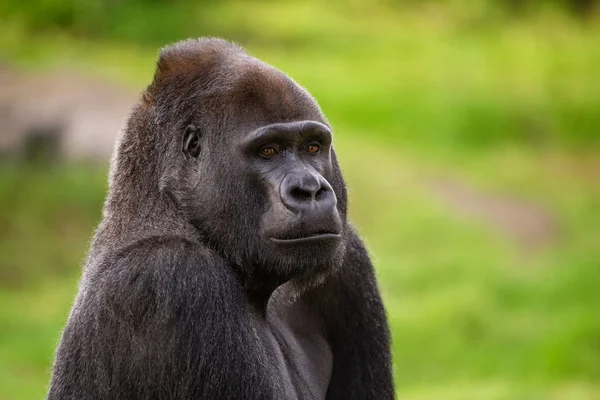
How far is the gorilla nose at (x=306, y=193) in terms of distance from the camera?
4.52 m

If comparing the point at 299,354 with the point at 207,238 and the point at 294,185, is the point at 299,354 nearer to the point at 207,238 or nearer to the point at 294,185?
the point at 207,238

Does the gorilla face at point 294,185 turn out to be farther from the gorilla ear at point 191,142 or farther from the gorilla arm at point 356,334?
the gorilla arm at point 356,334

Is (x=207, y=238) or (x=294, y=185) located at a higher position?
(x=294, y=185)

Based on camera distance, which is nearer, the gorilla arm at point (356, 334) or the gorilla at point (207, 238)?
the gorilla at point (207, 238)

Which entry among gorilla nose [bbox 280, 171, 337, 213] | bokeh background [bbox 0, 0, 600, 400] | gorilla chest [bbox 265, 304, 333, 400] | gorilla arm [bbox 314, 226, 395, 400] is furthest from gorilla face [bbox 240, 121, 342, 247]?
bokeh background [bbox 0, 0, 600, 400]

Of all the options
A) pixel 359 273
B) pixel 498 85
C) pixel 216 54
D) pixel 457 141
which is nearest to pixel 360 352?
pixel 359 273

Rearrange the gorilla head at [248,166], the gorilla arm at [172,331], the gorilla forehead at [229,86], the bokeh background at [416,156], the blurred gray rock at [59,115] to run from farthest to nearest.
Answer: the blurred gray rock at [59,115]
the bokeh background at [416,156]
the gorilla forehead at [229,86]
the gorilla head at [248,166]
the gorilla arm at [172,331]

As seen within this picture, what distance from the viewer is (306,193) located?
14.9ft

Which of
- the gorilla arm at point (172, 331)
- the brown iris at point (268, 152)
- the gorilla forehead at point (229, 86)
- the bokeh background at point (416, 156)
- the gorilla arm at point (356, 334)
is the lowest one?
the gorilla arm at point (172, 331)

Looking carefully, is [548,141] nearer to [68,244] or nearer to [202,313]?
[68,244]

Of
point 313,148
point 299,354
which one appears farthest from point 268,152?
point 299,354

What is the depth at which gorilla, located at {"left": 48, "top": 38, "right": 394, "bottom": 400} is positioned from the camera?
14.7ft

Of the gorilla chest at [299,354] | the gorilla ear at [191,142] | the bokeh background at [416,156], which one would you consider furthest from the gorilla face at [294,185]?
the bokeh background at [416,156]

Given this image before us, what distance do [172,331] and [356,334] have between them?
1283 millimetres
